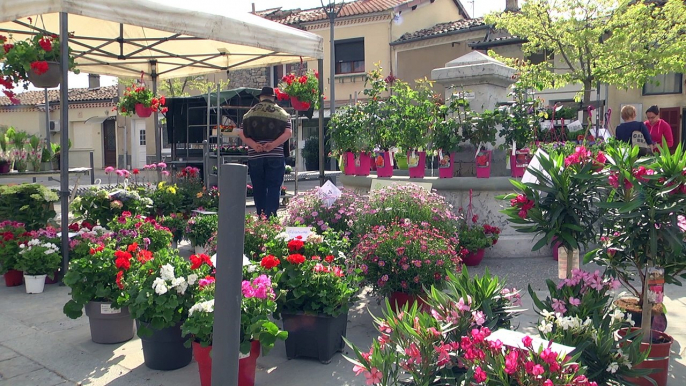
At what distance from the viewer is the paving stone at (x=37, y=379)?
3.63 m

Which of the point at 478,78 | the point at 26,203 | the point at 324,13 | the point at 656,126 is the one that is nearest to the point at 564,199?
the point at 478,78

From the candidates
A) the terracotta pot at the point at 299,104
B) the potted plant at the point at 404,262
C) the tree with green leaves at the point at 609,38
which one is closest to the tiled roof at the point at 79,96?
the tree with green leaves at the point at 609,38

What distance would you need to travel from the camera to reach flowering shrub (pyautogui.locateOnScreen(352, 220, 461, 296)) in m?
4.36

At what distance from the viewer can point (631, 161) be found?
3258 millimetres

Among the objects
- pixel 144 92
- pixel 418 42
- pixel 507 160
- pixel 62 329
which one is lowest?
pixel 62 329

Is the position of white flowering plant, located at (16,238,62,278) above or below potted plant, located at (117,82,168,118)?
below

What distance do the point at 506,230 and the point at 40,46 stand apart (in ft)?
17.0

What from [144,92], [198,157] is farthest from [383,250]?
[198,157]

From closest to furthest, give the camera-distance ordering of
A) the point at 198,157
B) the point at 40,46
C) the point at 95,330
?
1. the point at 95,330
2. the point at 40,46
3. the point at 198,157

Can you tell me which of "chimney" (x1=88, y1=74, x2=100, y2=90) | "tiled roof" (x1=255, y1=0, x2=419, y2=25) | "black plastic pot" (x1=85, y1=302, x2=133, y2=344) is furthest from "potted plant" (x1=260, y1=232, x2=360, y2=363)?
"chimney" (x1=88, y1=74, x2=100, y2=90)

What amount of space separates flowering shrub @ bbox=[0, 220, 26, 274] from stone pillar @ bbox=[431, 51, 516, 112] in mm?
5150

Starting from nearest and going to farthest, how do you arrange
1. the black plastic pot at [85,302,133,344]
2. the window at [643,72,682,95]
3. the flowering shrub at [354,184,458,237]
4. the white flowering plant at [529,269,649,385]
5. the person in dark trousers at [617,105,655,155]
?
the white flowering plant at [529,269,649,385] → the black plastic pot at [85,302,133,344] → the flowering shrub at [354,184,458,237] → the person in dark trousers at [617,105,655,155] → the window at [643,72,682,95]

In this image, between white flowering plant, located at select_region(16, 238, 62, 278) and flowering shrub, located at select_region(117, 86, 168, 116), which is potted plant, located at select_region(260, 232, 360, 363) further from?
flowering shrub, located at select_region(117, 86, 168, 116)

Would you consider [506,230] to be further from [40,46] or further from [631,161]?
[40,46]
